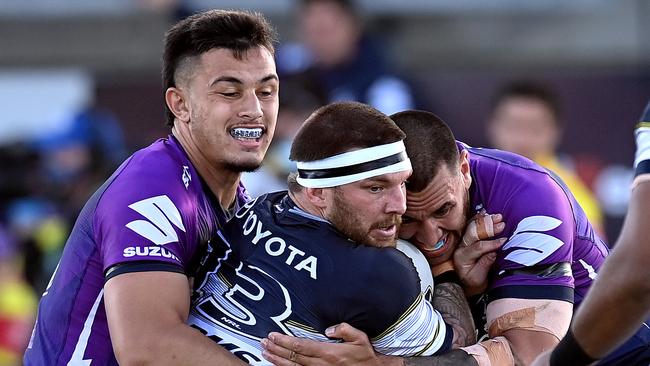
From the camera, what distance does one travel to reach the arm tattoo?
4559 millimetres

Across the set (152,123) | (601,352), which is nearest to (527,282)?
(601,352)

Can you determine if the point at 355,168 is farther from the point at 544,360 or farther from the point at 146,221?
the point at 544,360

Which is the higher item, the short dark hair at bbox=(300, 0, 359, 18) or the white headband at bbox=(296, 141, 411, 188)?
the white headband at bbox=(296, 141, 411, 188)

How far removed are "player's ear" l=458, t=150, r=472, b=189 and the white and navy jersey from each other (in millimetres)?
528

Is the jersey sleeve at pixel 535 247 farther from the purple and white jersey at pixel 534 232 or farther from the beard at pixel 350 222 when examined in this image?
the beard at pixel 350 222

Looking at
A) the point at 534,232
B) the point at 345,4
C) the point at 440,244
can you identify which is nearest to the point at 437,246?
the point at 440,244

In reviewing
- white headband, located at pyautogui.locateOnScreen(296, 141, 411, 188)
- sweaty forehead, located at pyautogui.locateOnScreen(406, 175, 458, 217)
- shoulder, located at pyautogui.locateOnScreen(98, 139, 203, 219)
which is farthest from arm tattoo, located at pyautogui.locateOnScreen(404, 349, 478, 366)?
shoulder, located at pyautogui.locateOnScreen(98, 139, 203, 219)

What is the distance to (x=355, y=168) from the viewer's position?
181 inches

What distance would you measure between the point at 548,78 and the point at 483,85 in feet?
2.07

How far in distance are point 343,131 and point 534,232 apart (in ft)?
2.77

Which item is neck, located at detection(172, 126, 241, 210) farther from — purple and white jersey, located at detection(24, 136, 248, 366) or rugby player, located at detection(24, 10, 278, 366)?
purple and white jersey, located at detection(24, 136, 248, 366)

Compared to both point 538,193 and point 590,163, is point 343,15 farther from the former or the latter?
point 538,193

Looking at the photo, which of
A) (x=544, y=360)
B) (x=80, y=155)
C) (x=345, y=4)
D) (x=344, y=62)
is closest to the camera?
(x=544, y=360)

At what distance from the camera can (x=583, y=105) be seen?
11477 mm
